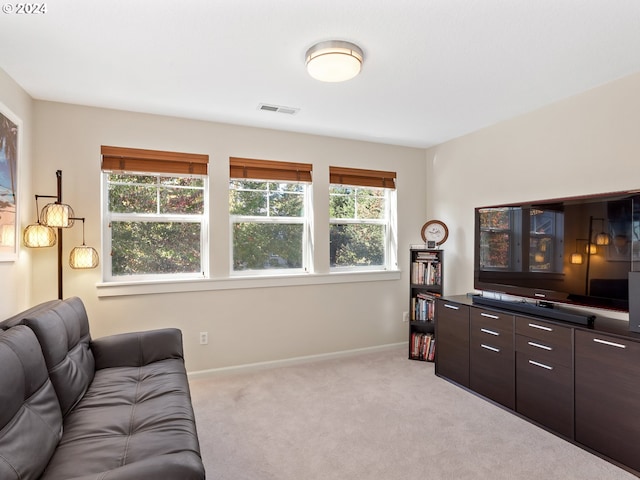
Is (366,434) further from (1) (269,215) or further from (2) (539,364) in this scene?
(1) (269,215)

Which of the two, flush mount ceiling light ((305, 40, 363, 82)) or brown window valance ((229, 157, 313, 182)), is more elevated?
flush mount ceiling light ((305, 40, 363, 82))

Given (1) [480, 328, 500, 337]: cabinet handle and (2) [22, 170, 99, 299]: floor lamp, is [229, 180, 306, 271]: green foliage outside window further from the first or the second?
(1) [480, 328, 500, 337]: cabinet handle

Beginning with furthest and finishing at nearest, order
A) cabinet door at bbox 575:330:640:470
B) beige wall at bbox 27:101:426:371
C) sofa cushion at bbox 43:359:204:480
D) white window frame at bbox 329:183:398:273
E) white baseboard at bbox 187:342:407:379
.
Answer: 1. white window frame at bbox 329:183:398:273
2. white baseboard at bbox 187:342:407:379
3. beige wall at bbox 27:101:426:371
4. cabinet door at bbox 575:330:640:470
5. sofa cushion at bbox 43:359:204:480

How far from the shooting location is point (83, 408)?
1863 mm

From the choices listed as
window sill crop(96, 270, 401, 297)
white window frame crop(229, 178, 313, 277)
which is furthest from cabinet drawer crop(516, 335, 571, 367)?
white window frame crop(229, 178, 313, 277)

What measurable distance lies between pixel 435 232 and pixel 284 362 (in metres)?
2.12

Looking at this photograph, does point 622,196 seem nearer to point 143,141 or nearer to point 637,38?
point 637,38

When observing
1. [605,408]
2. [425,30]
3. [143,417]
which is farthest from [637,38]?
[143,417]

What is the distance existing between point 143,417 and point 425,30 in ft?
7.94

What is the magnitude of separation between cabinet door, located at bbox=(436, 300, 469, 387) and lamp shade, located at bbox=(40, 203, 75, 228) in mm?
3201

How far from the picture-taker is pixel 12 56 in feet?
7.30

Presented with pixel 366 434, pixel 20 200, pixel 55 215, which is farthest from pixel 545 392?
pixel 20 200

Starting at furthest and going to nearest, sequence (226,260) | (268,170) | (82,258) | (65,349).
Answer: (268,170)
(226,260)
(82,258)
(65,349)

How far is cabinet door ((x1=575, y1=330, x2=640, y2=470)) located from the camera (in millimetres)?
2033
